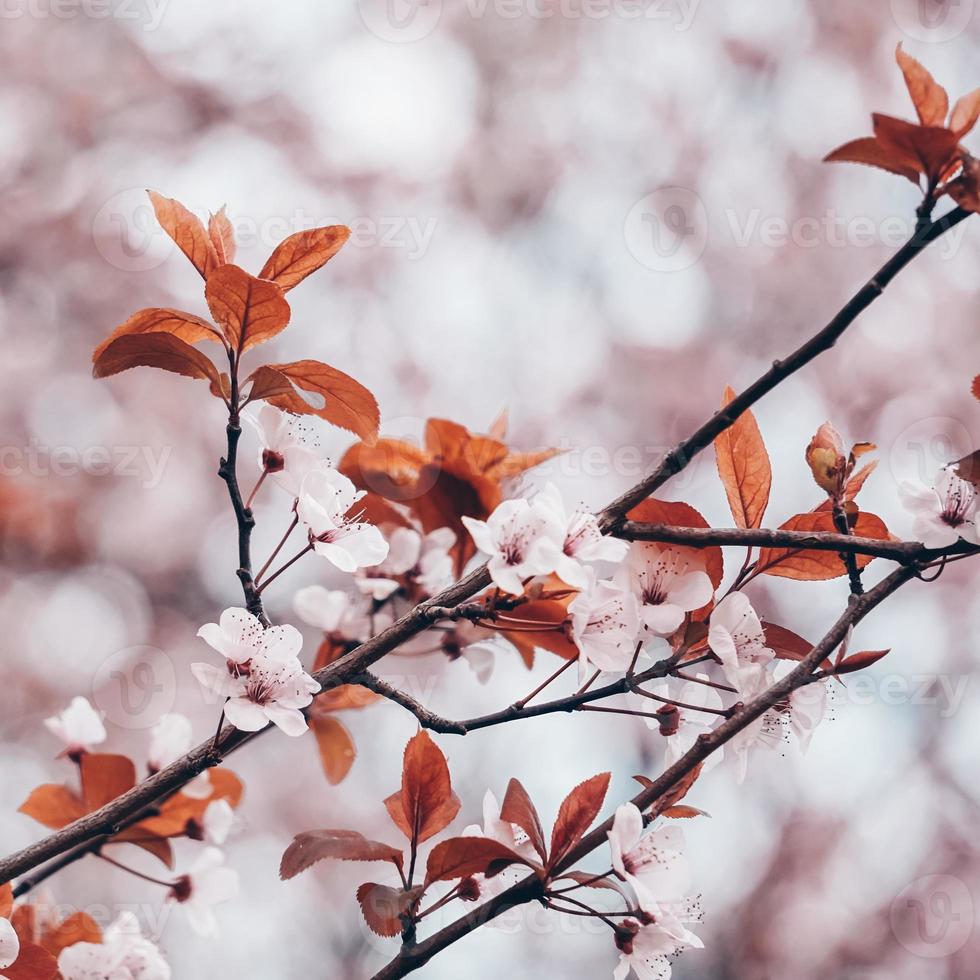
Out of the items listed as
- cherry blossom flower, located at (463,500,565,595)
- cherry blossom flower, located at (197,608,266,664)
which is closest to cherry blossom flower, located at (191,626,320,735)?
cherry blossom flower, located at (197,608,266,664)

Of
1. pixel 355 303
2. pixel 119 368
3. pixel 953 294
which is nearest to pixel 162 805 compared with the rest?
pixel 119 368

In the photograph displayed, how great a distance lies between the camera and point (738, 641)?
537 mm

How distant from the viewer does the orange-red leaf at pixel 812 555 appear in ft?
1.86

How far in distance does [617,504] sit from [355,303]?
3.02 meters

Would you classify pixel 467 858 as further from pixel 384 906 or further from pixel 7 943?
pixel 7 943

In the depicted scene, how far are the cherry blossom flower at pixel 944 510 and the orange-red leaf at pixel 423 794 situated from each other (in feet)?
1.00

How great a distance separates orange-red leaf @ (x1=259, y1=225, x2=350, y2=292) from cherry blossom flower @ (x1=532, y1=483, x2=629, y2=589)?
0.64 ft

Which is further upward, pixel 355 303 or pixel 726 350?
pixel 355 303

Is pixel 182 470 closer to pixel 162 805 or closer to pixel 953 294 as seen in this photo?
pixel 162 805

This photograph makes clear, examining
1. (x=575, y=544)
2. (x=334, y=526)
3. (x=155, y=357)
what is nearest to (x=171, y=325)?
(x=155, y=357)

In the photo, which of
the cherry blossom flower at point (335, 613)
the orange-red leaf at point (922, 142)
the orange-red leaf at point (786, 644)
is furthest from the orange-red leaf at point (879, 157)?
the cherry blossom flower at point (335, 613)

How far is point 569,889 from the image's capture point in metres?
0.50

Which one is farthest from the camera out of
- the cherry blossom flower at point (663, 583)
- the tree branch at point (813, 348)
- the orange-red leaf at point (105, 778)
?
the orange-red leaf at point (105, 778)

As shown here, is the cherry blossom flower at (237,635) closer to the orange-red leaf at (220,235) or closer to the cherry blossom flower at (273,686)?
the cherry blossom flower at (273,686)
